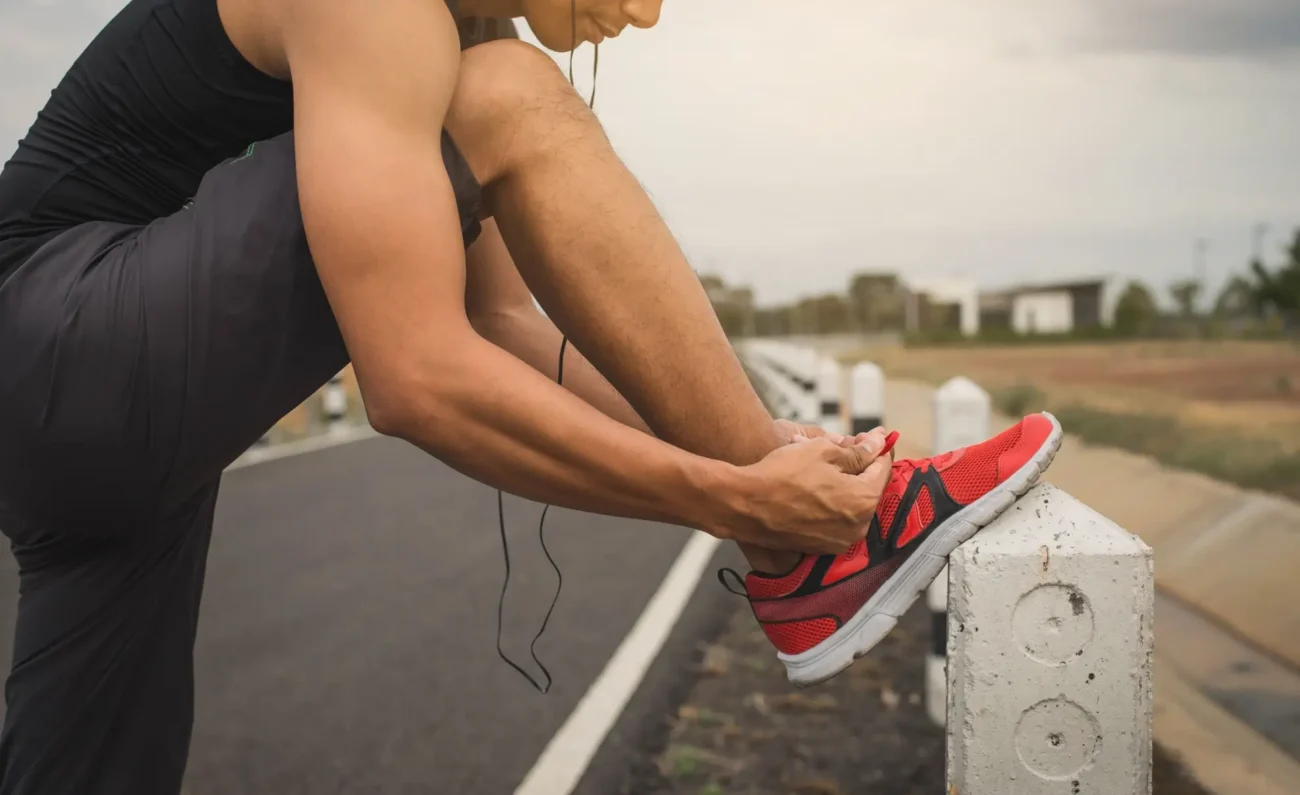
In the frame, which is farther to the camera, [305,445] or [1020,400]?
[1020,400]

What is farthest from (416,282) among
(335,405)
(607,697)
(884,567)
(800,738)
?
(335,405)

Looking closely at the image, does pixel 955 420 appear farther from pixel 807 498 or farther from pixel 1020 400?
pixel 1020 400

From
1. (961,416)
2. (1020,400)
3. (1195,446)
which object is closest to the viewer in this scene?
(961,416)

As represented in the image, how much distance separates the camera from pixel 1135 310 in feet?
270

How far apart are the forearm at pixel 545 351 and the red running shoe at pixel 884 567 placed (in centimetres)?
46

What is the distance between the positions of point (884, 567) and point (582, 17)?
3.45ft

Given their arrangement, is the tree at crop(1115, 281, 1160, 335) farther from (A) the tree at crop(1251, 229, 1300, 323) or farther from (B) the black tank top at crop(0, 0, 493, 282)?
(B) the black tank top at crop(0, 0, 493, 282)

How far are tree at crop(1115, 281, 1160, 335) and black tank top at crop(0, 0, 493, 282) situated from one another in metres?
59.2

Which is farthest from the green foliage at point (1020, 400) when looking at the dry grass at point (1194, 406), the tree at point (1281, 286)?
the tree at point (1281, 286)

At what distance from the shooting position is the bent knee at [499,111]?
1559 mm

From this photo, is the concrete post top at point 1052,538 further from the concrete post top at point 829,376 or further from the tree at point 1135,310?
the tree at point 1135,310

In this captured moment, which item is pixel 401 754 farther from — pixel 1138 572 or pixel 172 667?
pixel 1138 572

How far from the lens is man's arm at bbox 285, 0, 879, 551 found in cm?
143

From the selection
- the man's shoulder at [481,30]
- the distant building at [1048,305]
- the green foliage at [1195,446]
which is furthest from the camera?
the distant building at [1048,305]
